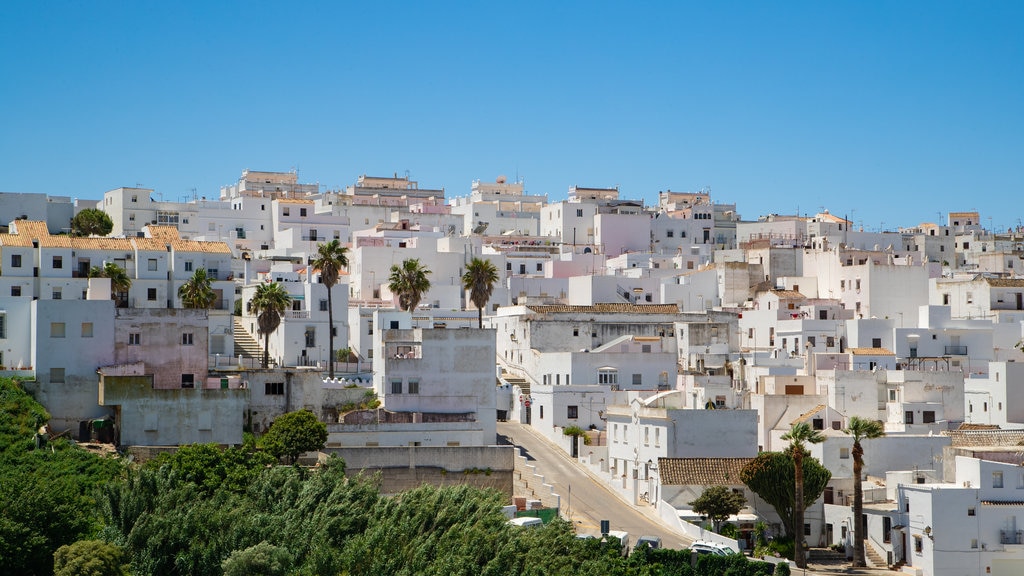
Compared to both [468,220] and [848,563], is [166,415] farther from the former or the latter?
[468,220]

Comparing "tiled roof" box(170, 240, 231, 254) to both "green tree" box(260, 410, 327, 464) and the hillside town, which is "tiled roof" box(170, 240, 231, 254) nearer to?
the hillside town

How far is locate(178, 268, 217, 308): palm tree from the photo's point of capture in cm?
6309

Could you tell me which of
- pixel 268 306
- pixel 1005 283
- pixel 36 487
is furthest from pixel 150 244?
pixel 1005 283

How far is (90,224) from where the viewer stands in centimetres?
8181

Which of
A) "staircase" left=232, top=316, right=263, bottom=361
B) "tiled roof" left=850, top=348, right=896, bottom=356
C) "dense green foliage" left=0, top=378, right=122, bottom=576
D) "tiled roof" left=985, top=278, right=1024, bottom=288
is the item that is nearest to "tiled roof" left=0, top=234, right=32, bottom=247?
"staircase" left=232, top=316, right=263, bottom=361

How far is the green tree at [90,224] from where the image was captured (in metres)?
81.6

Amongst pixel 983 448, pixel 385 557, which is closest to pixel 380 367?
pixel 385 557

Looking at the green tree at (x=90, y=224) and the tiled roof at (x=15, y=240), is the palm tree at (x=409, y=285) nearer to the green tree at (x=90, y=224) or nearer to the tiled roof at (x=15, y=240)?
the tiled roof at (x=15, y=240)

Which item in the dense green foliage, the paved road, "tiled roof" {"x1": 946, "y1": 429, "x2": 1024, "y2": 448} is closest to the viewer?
the dense green foliage

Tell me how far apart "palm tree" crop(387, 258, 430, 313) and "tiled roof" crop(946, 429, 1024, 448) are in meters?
26.5

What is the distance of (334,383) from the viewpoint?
58062 millimetres

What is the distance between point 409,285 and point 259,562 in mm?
30616

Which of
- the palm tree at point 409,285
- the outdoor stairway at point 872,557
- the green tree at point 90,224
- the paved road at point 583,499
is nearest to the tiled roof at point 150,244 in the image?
the palm tree at point 409,285

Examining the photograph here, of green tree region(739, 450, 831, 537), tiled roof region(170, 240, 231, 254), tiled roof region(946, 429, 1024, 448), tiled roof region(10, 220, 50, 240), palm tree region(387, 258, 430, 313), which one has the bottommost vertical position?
green tree region(739, 450, 831, 537)
